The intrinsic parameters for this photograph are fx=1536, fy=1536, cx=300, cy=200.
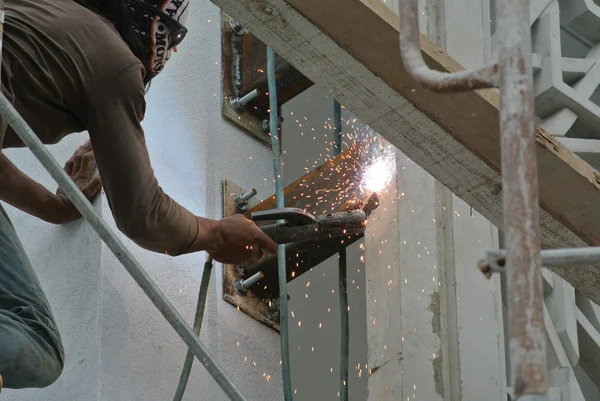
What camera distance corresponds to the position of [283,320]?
459cm

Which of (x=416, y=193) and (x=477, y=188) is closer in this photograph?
(x=477, y=188)

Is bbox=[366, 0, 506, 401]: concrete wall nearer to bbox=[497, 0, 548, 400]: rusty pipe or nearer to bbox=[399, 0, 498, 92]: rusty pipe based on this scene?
bbox=[399, 0, 498, 92]: rusty pipe

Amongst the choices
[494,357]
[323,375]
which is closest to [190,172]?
[494,357]

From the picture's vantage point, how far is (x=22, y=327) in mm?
3666

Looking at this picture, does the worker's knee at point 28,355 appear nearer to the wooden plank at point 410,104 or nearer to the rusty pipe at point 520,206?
Result: the wooden plank at point 410,104

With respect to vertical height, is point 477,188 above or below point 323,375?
above

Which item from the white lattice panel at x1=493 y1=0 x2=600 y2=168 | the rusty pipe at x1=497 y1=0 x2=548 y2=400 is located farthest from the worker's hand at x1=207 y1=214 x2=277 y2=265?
the rusty pipe at x1=497 y1=0 x2=548 y2=400

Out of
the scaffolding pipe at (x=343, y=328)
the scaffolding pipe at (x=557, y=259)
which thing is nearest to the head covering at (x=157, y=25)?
the scaffolding pipe at (x=343, y=328)

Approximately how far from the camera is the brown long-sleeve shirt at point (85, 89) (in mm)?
3787

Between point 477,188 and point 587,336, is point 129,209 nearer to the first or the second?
point 477,188

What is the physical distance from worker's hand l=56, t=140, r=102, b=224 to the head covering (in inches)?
20.3

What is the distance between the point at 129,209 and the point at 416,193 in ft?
4.35

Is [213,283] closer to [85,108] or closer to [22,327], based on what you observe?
[85,108]

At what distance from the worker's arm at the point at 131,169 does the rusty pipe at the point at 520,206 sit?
55.2 inches
